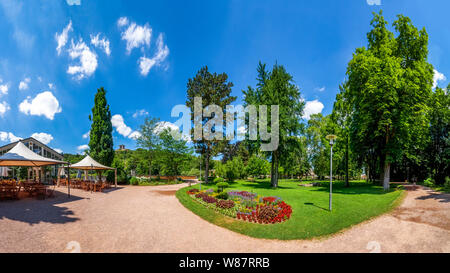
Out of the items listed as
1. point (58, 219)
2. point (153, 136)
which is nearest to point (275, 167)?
point (58, 219)

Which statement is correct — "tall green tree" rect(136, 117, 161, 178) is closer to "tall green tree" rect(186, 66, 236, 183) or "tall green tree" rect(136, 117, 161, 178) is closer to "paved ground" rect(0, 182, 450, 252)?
"tall green tree" rect(186, 66, 236, 183)

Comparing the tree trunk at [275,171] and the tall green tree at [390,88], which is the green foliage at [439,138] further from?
the tree trunk at [275,171]

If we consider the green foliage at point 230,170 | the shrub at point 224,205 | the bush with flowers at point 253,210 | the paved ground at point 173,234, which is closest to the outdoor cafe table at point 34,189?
the paved ground at point 173,234

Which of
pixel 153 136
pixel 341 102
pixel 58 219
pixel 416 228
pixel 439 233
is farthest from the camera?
pixel 153 136

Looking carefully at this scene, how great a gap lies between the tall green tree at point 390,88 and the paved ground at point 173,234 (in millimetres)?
8043

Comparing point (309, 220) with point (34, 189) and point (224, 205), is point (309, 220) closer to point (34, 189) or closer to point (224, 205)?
point (224, 205)

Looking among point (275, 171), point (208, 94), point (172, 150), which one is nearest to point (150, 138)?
point (172, 150)

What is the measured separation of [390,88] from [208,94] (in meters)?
19.2

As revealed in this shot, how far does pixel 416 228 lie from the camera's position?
24.0ft

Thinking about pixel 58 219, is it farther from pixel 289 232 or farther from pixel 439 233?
pixel 439 233

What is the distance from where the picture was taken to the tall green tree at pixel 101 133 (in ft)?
88.2

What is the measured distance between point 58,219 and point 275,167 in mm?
18508
